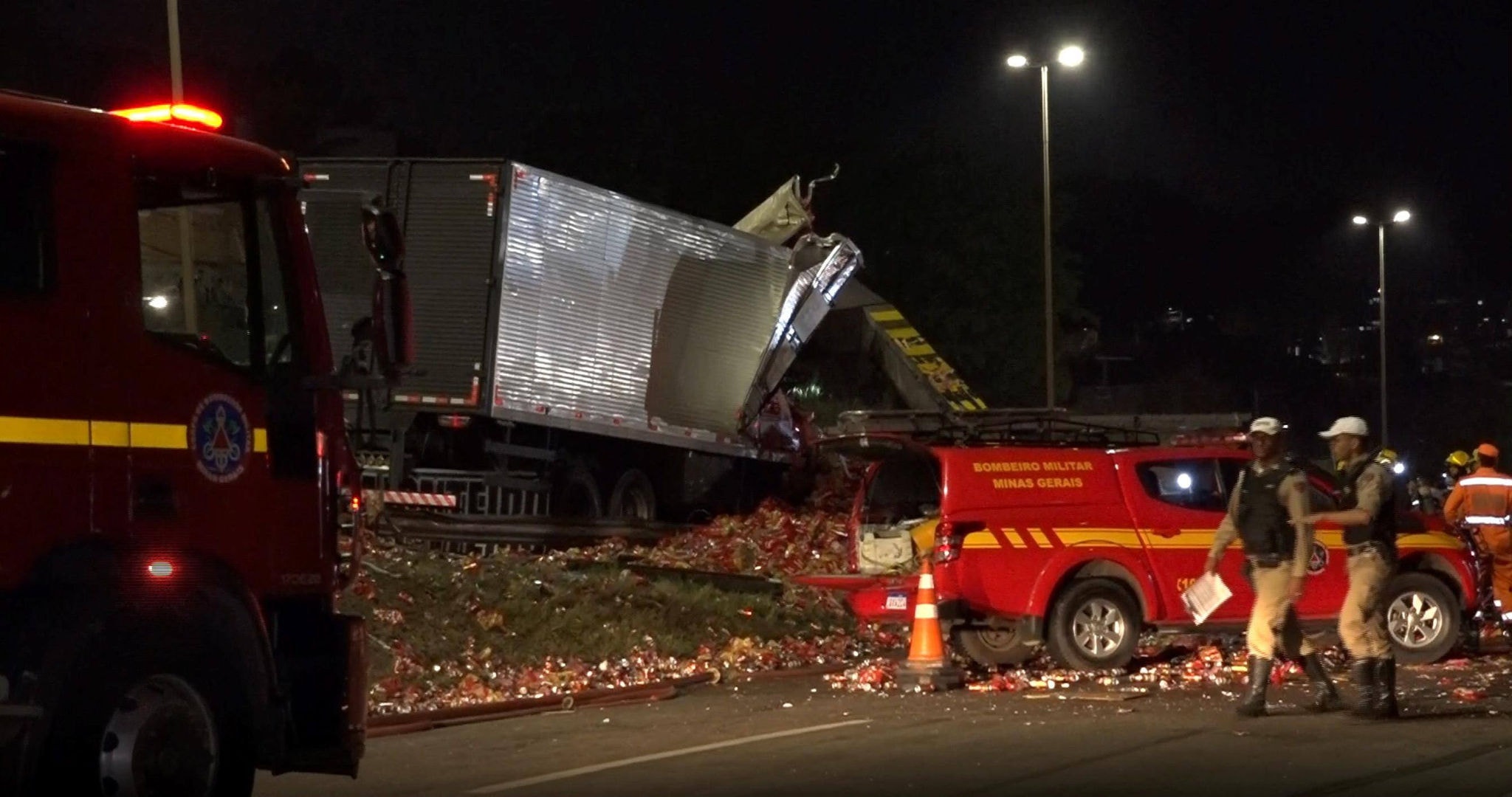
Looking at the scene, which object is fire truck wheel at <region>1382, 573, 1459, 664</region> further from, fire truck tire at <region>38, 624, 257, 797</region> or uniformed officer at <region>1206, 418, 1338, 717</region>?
fire truck tire at <region>38, 624, 257, 797</region>

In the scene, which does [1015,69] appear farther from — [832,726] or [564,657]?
[832,726]

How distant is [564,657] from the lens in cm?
1452

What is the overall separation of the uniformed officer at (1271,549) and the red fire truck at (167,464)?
5952 mm

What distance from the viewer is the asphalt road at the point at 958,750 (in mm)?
9219

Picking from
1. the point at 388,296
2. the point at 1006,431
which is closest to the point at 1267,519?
the point at 1006,431

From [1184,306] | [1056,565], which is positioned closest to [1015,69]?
[1056,565]

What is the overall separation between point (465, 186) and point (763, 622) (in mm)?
5866

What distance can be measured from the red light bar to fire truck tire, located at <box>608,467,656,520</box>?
576 inches

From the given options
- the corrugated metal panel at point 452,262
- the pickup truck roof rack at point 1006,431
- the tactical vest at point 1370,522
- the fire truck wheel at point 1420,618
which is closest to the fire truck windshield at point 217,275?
the tactical vest at point 1370,522

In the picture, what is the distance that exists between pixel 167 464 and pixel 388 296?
3.44ft

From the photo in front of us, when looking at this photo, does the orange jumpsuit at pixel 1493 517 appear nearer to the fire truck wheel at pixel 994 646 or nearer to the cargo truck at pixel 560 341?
the fire truck wheel at pixel 994 646

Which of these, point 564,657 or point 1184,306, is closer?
point 564,657

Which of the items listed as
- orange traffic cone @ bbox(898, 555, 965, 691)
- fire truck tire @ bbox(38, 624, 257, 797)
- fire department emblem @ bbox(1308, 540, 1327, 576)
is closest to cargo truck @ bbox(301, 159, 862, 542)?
orange traffic cone @ bbox(898, 555, 965, 691)

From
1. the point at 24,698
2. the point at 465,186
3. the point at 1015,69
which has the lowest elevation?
the point at 24,698
